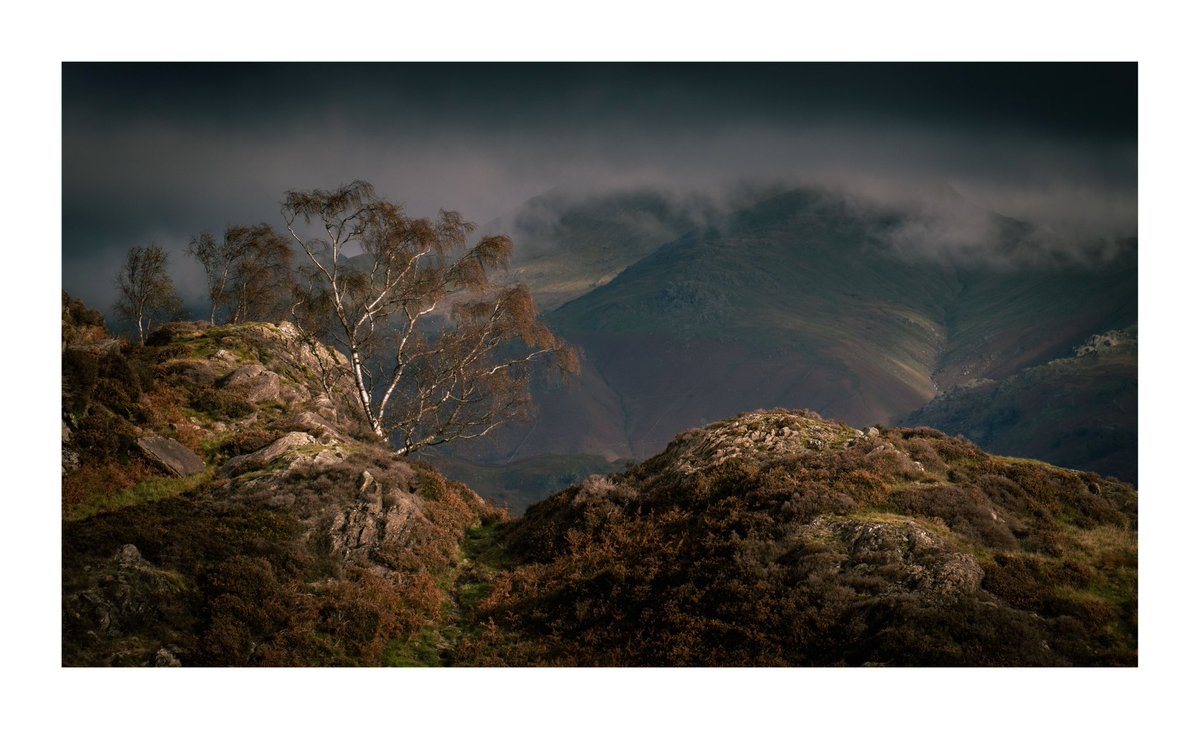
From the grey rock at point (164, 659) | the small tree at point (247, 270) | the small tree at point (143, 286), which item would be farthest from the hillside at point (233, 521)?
the small tree at point (143, 286)

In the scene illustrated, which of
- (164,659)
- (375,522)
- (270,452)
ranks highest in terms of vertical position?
(270,452)

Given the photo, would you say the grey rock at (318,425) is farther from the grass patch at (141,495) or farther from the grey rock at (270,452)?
the grass patch at (141,495)

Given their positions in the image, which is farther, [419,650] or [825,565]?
[419,650]

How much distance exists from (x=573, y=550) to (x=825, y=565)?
816 cm

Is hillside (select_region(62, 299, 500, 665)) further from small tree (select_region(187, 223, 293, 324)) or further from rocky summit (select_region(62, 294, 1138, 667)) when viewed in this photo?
small tree (select_region(187, 223, 293, 324))

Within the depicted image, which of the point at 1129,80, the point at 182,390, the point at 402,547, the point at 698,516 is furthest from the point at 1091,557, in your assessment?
the point at 182,390

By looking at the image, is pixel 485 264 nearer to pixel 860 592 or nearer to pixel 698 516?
pixel 698 516

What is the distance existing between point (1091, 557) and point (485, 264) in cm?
2732

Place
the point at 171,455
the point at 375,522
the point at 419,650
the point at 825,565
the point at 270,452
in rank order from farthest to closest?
the point at 270,452 → the point at 171,455 → the point at 375,522 → the point at 419,650 → the point at 825,565

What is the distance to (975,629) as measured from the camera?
1581cm

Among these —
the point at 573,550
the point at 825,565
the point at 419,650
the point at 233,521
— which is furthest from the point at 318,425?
the point at 825,565

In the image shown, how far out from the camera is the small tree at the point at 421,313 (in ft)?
117

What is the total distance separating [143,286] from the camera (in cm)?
5594

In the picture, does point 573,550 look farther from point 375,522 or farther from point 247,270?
point 247,270
